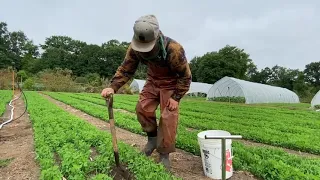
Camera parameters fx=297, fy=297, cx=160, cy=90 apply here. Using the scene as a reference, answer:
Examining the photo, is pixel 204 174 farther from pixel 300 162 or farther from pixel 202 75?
pixel 202 75

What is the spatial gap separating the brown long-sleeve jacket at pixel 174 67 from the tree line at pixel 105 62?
149 ft

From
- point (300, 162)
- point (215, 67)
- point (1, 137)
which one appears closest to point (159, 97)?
point (300, 162)

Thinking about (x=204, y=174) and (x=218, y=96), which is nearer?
(x=204, y=174)

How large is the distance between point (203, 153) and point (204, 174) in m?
0.29

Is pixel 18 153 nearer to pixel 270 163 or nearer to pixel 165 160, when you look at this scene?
pixel 165 160

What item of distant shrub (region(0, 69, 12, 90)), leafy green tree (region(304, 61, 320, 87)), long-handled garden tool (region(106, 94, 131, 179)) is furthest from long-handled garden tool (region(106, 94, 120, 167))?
leafy green tree (region(304, 61, 320, 87))

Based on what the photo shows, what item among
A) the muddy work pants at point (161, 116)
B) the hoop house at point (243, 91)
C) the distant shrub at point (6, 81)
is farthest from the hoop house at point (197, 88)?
the muddy work pants at point (161, 116)

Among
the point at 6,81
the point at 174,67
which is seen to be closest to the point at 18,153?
the point at 174,67

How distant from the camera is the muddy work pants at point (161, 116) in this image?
359 centimetres

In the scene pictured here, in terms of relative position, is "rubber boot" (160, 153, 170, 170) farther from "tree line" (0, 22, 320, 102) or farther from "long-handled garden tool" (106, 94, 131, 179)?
"tree line" (0, 22, 320, 102)

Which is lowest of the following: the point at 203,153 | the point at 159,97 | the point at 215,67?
the point at 203,153

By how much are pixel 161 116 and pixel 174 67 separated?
0.62 metres

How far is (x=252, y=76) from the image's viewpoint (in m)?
67.0

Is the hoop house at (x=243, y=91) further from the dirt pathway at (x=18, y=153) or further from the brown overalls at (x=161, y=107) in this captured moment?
the brown overalls at (x=161, y=107)
